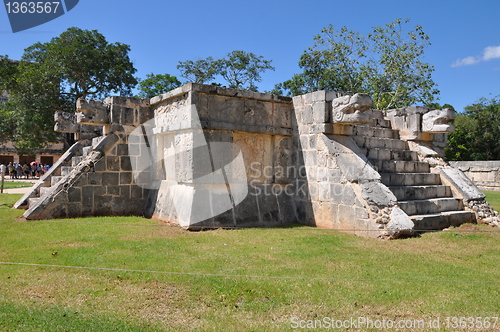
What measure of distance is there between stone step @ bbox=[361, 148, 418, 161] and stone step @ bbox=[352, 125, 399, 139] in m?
0.46

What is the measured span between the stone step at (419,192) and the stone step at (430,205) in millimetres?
143

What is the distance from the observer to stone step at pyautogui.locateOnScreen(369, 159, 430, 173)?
284 inches

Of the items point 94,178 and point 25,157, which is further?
point 25,157

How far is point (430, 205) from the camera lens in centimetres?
676

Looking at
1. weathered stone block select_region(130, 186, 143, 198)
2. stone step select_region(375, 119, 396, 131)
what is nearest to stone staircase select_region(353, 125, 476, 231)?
stone step select_region(375, 119, 396, 131)

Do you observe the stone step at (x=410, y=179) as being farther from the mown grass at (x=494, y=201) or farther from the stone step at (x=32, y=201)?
the stone step at (x=32, y=201)

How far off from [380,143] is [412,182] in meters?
1.00

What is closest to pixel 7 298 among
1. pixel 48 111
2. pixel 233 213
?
pixel 233 213

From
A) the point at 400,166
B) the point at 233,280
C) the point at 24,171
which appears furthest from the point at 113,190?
the point at 24,171

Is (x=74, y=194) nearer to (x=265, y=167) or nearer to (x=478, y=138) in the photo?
(x=265, y=167)

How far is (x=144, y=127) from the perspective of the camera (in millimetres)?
8227

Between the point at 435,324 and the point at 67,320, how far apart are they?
2.65m

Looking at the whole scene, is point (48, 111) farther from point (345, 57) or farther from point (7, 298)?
point (7, 298)

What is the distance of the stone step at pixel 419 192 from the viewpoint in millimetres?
6720
